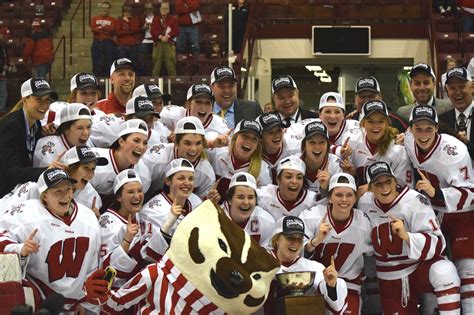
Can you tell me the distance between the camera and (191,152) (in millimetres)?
8258

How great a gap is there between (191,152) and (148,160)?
348 millimetres

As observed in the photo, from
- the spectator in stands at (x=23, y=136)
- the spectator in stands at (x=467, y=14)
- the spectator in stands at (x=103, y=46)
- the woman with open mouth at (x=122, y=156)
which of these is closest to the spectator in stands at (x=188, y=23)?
the spectator in stands at (x=103, y=46)

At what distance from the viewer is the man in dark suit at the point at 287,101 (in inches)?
354

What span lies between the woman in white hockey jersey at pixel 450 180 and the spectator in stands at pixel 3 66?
7695 millimetres

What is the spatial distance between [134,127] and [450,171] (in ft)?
7.74

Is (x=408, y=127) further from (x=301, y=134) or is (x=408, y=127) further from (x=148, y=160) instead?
(x=148, y=160)

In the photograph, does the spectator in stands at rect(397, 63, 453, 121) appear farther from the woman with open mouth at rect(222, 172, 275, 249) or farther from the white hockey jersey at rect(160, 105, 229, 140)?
the woman with open mouth at rect(222, 172, 275, 249)

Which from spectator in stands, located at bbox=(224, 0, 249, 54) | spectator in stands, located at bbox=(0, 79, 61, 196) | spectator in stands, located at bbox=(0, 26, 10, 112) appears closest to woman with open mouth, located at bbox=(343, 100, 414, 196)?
spectator in stands, located at bbox=(0, 79, 61, 196)

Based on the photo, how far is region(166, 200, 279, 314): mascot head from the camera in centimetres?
663

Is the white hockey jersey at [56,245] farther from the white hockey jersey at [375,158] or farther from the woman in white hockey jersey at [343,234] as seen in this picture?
the white hockey jersey at [375,158]

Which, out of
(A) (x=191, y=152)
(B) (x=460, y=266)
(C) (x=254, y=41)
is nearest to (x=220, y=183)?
(A) (x=191, y=152)

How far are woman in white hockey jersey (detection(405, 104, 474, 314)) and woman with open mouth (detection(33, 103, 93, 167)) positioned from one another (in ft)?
7.92

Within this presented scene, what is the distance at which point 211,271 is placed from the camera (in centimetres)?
667

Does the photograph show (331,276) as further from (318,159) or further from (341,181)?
(318,159)
